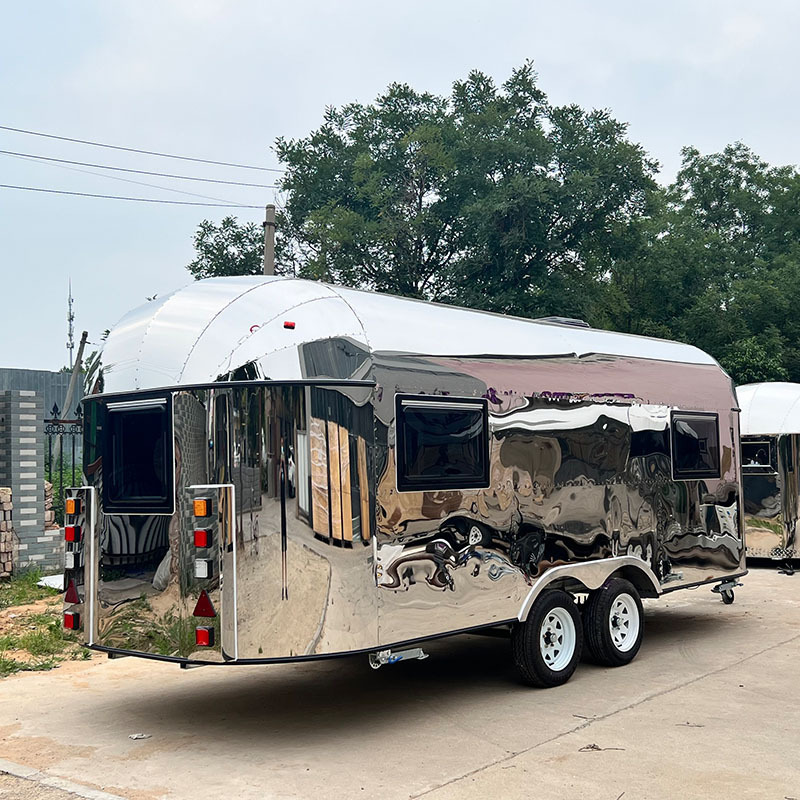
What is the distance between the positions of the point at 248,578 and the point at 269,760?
118cm

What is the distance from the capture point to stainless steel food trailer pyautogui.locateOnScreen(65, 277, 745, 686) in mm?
6590

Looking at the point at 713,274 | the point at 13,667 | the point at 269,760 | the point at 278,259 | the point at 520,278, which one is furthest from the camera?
the point at 713,274

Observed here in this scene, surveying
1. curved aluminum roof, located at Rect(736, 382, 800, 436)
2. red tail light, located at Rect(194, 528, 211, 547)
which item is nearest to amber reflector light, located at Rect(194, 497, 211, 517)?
red tail light, located at Rect(194, 528, 211, 547)

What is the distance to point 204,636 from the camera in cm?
654

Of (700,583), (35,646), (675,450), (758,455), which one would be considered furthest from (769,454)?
(35,646)

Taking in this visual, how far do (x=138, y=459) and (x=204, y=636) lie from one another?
1355mm

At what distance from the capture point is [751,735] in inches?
275

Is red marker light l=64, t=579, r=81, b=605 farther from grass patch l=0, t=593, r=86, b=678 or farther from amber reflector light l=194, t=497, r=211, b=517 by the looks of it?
grass patch l=0, t=593, r=86, b=678

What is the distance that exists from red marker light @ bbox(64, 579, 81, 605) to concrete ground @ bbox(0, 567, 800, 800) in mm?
947

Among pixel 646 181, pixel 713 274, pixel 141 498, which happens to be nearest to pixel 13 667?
pixel 141 498

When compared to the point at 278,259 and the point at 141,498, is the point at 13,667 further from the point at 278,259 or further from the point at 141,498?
the point at 278,259

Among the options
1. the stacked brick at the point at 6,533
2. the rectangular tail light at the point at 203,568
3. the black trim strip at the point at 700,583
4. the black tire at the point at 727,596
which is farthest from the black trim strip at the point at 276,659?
the stacked brick at the point at 6,533

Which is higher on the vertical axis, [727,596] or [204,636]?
[204,636]

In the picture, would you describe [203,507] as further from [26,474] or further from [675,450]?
[26,474]
